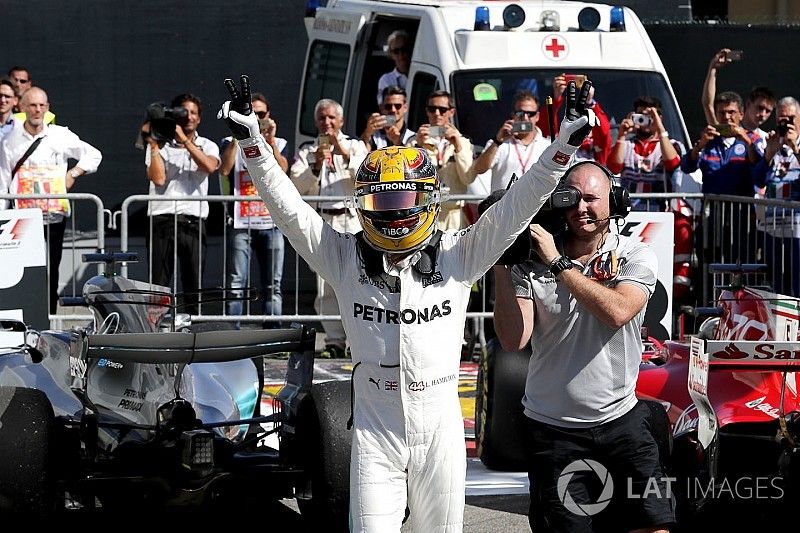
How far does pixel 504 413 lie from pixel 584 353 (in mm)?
1730

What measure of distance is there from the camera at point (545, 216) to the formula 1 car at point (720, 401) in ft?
2.67

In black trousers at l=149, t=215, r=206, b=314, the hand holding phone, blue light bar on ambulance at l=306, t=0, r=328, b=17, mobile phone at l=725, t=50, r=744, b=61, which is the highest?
blue light bar on ambulance at l=306, t=0, r=328, b=17

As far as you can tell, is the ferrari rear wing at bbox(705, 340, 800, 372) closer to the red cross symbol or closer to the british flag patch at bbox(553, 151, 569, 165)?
the british flag patch at bbox(553, 151, 569, 165)

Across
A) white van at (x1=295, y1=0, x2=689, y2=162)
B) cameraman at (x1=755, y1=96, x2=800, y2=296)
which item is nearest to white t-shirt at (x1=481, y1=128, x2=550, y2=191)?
white van at (x1=295, y1=0, x2=689, y2=162)

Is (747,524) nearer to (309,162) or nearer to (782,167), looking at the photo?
(782,167)

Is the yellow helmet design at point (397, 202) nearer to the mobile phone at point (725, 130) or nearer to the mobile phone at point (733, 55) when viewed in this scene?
the mobile phone at point (725, 130)

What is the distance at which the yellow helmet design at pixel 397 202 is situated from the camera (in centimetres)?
506

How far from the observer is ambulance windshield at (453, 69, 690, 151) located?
11727 millimetres

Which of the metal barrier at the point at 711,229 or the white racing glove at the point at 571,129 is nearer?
the white racing glove at the point at 571,129

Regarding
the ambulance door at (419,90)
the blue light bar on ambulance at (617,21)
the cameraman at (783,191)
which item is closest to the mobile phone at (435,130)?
the ambulance door at (419,90)

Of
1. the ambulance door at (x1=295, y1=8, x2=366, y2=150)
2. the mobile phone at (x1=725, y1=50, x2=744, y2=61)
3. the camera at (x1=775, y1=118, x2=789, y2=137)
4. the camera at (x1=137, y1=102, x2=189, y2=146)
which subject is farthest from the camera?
the ambulance door at (x1=295, y1=8, x2=366, y2=150)

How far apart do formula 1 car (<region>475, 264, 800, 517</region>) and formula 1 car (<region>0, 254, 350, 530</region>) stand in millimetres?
881

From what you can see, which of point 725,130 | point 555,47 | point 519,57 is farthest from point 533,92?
point 725,130

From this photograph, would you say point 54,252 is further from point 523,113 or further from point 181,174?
point 523,113
